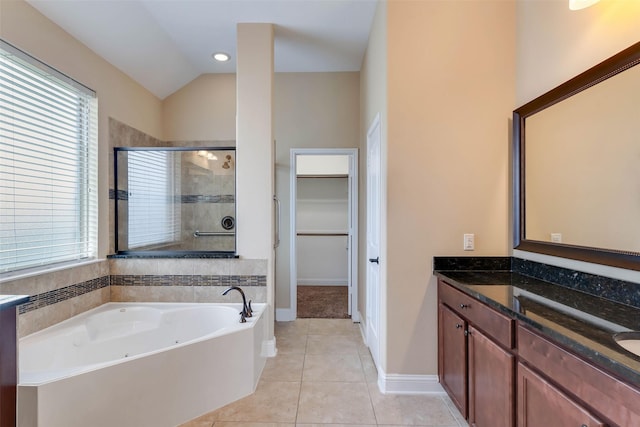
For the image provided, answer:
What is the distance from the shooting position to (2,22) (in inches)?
69.6

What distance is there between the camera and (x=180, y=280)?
269 cm

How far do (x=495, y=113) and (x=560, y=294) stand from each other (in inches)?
49.3

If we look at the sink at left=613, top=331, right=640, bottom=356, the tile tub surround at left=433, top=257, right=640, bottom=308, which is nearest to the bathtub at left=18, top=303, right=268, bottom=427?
the tile tub surround at left=433, top=257, right=640, bottom=308

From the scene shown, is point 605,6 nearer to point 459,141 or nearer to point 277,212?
point 459,141

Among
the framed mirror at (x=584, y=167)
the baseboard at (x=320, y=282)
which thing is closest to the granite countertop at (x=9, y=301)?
the framed mirror at (x=584, y=167)

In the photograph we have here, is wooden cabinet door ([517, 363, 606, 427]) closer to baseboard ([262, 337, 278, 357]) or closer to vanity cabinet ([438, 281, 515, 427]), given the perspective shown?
vanity cabinet ([438, 281, 515, 427])

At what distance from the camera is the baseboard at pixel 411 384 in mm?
2086

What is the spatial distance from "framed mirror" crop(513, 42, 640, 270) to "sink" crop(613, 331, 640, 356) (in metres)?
0.43

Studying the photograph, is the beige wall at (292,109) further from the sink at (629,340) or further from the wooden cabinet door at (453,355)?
the sink at (629,340)

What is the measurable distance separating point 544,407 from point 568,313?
37cm

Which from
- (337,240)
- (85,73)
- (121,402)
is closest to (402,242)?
(121,402)

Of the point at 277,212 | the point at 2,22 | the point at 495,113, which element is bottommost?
the point at 277,212

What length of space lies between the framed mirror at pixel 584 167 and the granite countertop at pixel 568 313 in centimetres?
22

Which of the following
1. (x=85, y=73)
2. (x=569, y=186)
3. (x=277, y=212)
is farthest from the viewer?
(x=277, y=212)
